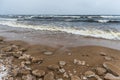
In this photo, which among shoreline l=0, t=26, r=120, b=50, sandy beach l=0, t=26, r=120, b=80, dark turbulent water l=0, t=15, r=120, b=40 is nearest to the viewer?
sandy beach l=0, t=26, r=120, b=80

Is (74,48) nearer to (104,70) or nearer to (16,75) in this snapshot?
(104,70)

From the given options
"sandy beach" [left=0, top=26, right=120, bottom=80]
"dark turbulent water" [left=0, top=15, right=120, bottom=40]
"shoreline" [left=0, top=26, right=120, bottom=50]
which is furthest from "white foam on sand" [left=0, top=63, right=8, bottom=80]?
"dark turbulent water" [left=0, top=15, right=120, bottom=40]

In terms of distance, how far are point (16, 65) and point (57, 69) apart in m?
1.18

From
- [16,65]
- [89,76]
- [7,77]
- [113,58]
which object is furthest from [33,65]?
[113,58]

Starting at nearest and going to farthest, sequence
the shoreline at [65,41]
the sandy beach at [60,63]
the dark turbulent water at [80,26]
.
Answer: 1. the sandy beach at [60,63]
2. the shoreline at [65,41]
3. the dark turbulent water at [80,26]

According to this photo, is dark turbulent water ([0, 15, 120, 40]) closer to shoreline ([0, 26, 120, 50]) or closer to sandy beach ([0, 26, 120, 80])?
shoreline ([0, 26, 120, 50])

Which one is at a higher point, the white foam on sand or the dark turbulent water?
the white foam on sand

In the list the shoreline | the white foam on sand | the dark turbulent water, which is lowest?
the dark turbulent water

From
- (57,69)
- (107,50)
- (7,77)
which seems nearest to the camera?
(7,77)

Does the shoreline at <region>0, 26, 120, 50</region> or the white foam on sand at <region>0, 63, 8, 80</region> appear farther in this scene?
the shoreline at <region>0, 26, 120, 50</region>

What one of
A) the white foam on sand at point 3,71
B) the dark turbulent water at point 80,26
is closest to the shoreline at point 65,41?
the dark turbulent water at point 80,26

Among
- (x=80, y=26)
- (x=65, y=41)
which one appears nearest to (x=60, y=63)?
(x=65, y=41)

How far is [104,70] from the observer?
4.60 metres

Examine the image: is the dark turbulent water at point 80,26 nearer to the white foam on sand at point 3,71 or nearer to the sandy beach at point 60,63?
the sandy beach at point 60,63
